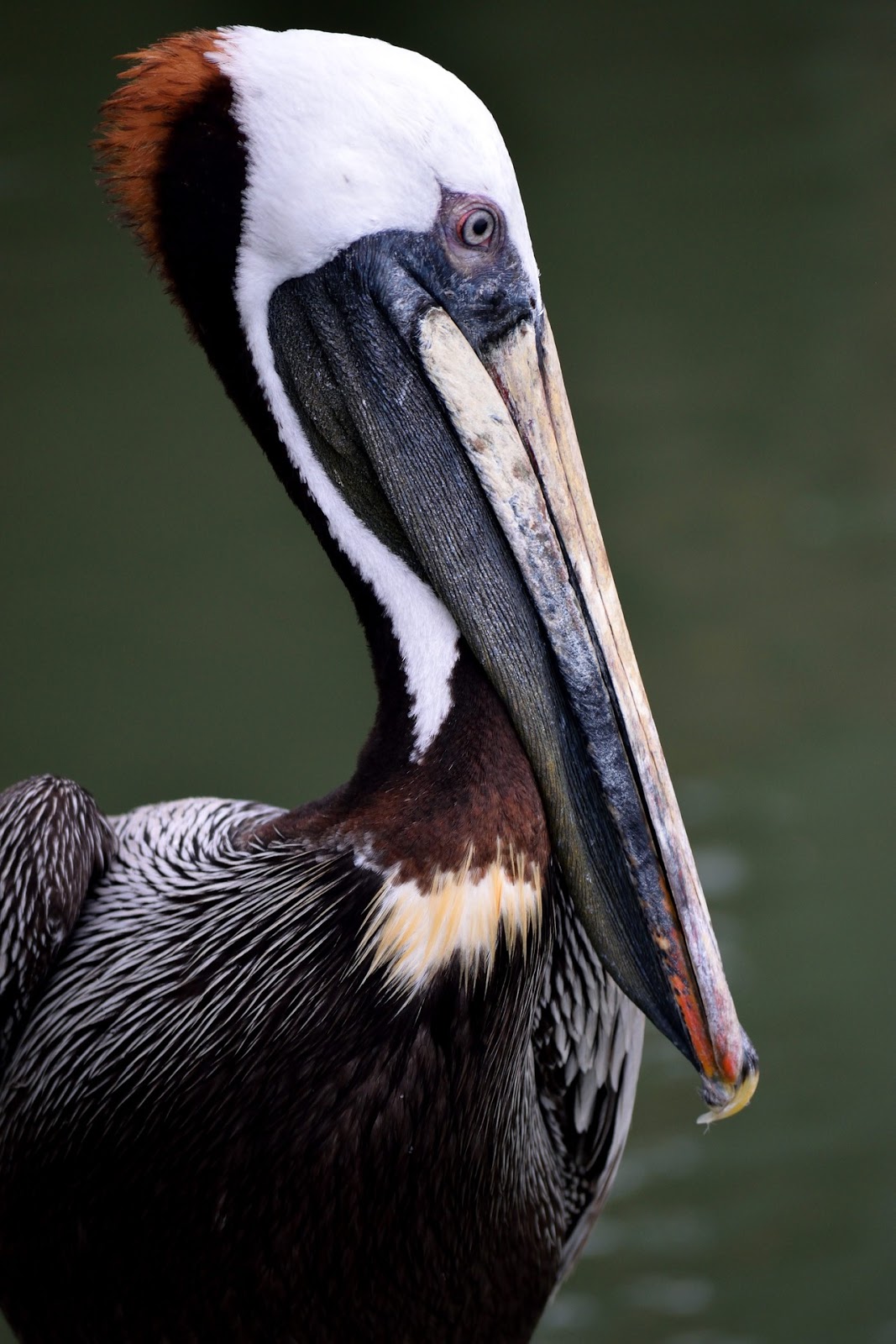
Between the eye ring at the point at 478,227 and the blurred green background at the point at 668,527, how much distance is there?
2579 mm

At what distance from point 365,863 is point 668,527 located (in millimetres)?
2989

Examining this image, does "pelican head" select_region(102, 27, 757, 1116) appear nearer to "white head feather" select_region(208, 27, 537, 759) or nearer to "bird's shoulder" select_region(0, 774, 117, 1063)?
"white head feather" select_region(208, 27, 537, 759)

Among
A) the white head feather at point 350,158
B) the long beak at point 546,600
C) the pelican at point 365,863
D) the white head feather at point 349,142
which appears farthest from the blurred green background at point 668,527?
the white head feather at point 349,142

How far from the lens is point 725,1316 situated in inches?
130

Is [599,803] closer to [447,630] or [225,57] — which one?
[447,630]

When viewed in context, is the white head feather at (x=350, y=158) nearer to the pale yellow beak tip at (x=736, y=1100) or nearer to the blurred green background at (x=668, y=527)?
the pale yellow beak tip at (x=736, y=1100)

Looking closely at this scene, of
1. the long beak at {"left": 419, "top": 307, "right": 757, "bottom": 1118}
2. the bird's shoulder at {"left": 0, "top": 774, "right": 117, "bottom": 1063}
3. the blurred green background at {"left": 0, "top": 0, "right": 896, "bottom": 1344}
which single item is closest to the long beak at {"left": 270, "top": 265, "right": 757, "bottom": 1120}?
the long beak at {"left": 419, "top": 307, "right": 757, "bottom": 1118}

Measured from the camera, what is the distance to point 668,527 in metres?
4.39

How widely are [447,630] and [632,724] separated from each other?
22cm

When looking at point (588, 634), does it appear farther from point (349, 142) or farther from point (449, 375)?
point (349, 142)

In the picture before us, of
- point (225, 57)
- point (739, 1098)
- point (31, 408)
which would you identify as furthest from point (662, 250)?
point (739, 1098)

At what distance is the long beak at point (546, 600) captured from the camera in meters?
1.44

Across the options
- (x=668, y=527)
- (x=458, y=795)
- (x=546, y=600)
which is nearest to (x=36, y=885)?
(x=458, y=795)

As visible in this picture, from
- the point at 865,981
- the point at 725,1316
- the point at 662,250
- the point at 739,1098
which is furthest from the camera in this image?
the point at 662,250
